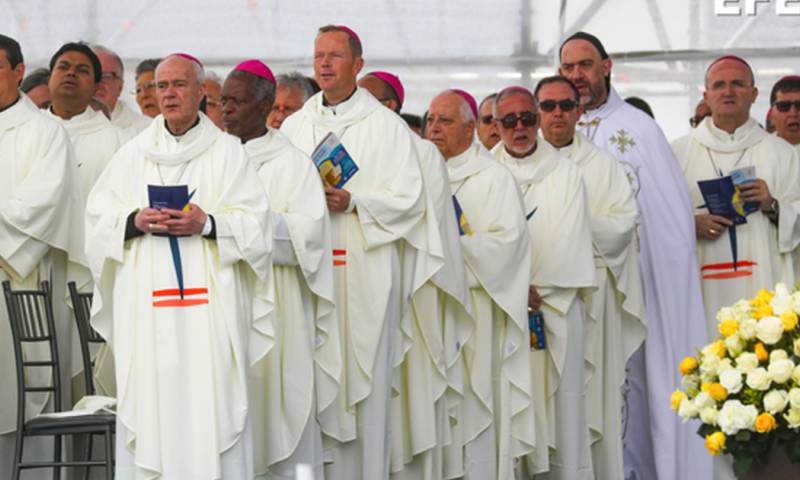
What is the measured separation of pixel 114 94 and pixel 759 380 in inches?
260

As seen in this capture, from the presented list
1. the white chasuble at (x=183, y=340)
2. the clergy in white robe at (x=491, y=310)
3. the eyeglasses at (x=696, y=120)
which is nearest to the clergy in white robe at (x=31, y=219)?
the white chasuble at (x=183, y=340)

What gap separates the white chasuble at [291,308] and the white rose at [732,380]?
3134mm

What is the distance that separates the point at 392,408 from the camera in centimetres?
1160

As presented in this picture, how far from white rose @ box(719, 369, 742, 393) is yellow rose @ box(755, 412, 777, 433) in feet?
0.59

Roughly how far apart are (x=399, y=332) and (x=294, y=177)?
126 centimetres

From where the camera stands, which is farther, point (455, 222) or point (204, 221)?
point (455, 222)

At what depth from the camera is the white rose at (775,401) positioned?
25.5 ft

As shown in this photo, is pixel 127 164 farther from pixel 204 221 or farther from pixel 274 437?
pixel 274 437

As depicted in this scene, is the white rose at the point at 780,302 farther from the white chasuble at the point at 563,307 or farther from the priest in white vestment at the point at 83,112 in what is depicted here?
the priest in white vestment at the point at 83,112

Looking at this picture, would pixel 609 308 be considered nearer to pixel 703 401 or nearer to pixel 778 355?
pixel 703 401

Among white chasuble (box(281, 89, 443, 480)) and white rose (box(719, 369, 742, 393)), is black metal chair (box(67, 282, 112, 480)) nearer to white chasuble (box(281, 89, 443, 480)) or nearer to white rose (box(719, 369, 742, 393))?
white chasuble (box(281, 89, 443, 480))

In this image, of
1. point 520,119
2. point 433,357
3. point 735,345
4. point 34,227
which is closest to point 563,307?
point 433,357

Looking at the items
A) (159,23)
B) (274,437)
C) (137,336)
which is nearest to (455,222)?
(274,437)

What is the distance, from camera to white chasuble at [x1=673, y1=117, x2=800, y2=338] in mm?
12906
